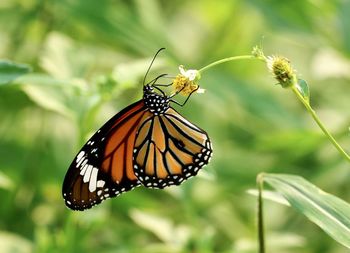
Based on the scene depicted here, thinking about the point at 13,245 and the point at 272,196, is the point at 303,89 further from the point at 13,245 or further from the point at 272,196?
the point at 13,245

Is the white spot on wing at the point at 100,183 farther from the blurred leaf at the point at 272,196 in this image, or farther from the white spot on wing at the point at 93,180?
the blurred leaf at the point at 272,196

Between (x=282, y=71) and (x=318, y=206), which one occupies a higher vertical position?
(x=282, y=71)

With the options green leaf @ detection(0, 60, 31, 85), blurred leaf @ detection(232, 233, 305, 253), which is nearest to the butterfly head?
green leaf @ detection(0, 60, 31, 85)

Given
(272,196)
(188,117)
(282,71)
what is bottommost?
(272,196)

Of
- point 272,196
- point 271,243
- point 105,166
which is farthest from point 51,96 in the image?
point 271,243

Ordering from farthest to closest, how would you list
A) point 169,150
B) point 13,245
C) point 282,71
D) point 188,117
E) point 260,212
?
point 188,117 < point 13,245 < point 169,150 < point 260,212 < point 282,71

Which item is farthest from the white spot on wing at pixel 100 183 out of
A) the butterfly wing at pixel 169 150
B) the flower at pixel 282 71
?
the flower at pixel 282 71
